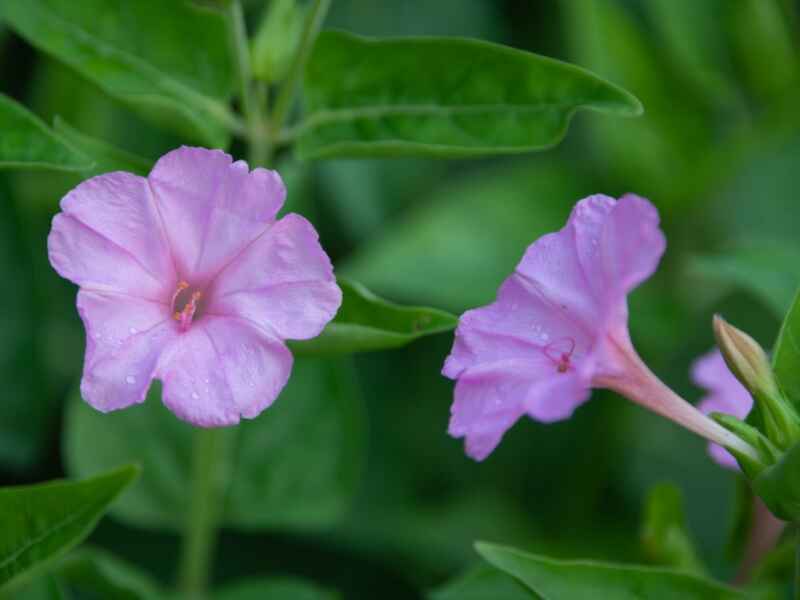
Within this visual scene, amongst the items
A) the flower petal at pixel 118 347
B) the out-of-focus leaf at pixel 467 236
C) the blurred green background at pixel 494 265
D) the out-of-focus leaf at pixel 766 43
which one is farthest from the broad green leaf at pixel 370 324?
the out-of-focus leaf at pixel 766 43

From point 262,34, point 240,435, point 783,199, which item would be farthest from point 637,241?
point 783,199

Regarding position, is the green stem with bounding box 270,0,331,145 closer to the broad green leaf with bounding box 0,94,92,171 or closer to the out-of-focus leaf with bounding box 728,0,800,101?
the broad green leaf with bounding box 0,94,92,171

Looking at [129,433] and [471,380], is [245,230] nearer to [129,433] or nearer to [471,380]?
[471,380]

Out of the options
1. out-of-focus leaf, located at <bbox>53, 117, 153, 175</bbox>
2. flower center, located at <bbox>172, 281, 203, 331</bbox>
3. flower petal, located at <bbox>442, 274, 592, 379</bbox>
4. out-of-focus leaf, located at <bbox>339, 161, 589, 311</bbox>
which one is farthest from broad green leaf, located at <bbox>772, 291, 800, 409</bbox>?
out-of-focus leaf, located at <bbox>339, 161, 589, 311</bbox>

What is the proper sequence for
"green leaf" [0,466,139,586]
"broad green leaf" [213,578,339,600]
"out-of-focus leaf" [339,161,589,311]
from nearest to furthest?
"green leaf" [0,466,139,586] < "broad green leaf" [213,578,339,600] < "out-of-focus leaf" [339,161,589,311]

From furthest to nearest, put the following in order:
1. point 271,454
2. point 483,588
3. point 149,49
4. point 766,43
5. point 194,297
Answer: point 766,43 → point 271,454 → point 149,49 → point 483,588 → point 194,297

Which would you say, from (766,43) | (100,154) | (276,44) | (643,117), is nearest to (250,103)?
(276,44)

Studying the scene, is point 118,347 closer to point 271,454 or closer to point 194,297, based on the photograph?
point 194,297

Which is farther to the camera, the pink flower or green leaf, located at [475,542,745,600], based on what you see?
the pink flower
